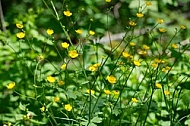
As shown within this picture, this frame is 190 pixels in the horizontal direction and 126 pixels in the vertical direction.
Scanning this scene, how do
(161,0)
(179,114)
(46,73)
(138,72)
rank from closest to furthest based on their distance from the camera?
1. (179,114)
2. (46,73)
3. (138,72)
4. (161,0)

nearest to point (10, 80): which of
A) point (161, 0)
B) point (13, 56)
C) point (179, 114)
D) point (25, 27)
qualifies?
point (13, 56)

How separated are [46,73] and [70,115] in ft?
1.27

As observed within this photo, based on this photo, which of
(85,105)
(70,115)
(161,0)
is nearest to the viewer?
(85,105)

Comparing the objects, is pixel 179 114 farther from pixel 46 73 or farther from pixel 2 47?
pixel 2 47

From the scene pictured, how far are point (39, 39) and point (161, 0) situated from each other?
832 mm

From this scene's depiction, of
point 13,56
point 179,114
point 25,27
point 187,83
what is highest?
point 25,27

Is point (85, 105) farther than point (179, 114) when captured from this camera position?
No

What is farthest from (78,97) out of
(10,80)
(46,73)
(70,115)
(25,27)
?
(25,27)

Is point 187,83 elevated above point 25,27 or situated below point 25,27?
below

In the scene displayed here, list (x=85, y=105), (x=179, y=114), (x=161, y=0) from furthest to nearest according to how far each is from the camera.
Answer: (x=161, y=0)
(x=179, y=114)
(x=85, y=105)

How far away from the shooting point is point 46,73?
2205 millimetres

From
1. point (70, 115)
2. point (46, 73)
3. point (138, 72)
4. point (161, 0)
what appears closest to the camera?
point (70, 115)

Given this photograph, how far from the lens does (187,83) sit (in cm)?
194

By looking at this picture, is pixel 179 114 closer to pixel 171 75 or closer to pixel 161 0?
pixel 171 75
